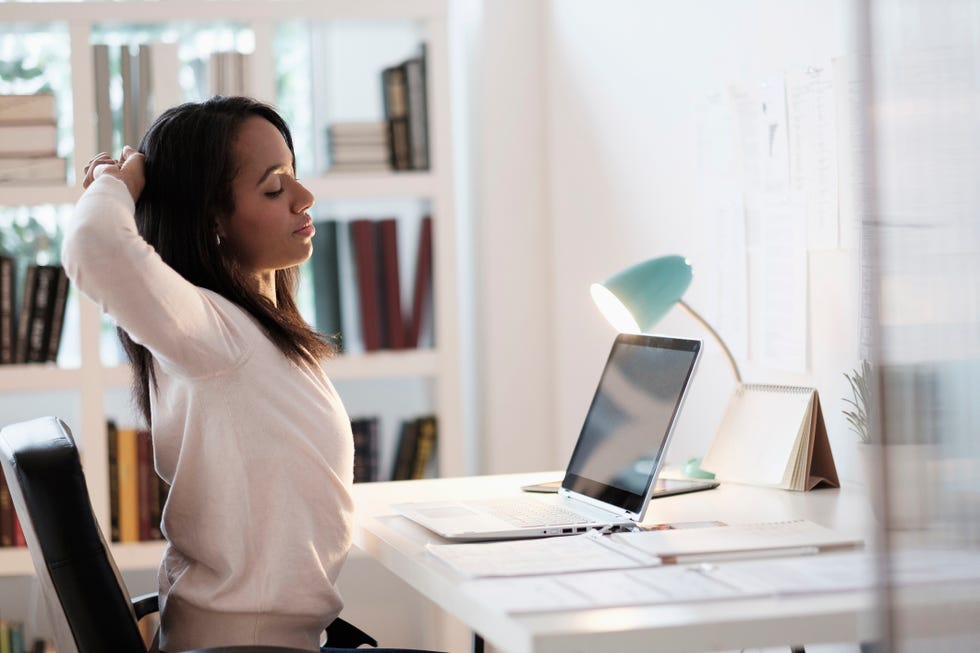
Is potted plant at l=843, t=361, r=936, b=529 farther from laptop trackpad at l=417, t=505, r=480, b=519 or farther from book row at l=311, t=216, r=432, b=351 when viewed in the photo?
book row at l=311, t=216, r=432, b=351

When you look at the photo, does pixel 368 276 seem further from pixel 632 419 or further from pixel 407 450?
pixel 632 419

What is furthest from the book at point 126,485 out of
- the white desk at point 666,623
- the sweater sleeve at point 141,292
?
the white desk at point 666,623

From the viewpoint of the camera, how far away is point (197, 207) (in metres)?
1.65

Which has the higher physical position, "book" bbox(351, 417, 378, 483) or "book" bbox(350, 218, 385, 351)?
"book" bbox(350, 218, 385, 351)

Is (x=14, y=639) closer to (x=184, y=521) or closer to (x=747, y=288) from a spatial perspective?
(x=184, y=521)

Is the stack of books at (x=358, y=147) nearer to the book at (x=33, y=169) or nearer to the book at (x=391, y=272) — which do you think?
the book at (x=391, y=272)

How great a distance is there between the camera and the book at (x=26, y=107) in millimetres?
3025

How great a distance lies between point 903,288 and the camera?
3.31 feet

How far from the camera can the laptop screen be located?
1.72 m

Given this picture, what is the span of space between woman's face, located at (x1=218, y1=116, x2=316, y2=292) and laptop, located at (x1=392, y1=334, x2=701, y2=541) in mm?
414

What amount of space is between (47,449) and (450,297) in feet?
5.93

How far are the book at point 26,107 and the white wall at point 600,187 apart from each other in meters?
1.10

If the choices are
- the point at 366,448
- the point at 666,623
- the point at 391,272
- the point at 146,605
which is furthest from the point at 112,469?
the point at 666,623

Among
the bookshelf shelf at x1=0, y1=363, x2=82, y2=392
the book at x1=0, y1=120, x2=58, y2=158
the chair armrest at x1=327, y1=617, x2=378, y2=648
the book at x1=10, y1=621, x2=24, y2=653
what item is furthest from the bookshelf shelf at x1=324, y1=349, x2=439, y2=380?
the chair armrest at x1=327, y1=617, x2=378, y2=648
